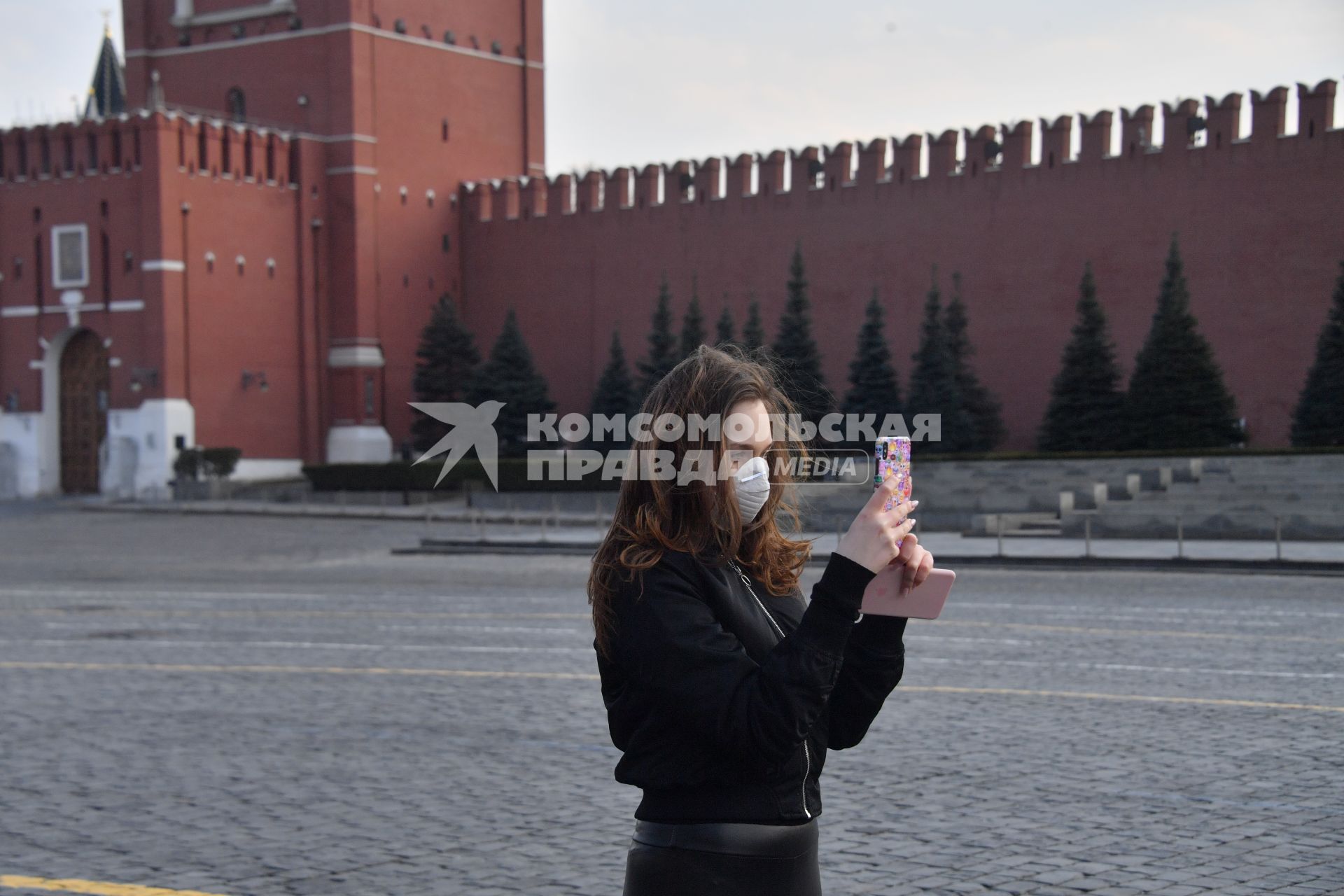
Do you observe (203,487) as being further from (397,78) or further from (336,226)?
(397,78)

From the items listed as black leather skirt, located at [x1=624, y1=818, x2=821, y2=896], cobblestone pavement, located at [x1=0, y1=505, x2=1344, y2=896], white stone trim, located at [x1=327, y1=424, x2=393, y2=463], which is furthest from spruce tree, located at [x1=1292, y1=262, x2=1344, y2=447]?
black leather skirt, located at [x1=624, y1=818, x2=821, y2=896]

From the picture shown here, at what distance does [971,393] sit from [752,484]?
30643 millimetres

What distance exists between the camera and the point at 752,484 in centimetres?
229

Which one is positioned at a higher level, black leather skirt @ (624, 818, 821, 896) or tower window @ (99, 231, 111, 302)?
tower window @ (99, 231, 111, 302)

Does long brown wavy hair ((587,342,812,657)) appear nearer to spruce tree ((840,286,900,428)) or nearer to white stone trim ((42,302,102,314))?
spruce tree ((840,286,900,428))

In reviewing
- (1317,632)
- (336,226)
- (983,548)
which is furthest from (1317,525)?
(336,226)

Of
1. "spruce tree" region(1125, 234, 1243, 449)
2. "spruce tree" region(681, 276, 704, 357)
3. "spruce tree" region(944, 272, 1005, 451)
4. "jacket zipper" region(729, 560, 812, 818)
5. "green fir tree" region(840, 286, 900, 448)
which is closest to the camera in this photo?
"jacket zipper" region(729, 560, 812, 818)

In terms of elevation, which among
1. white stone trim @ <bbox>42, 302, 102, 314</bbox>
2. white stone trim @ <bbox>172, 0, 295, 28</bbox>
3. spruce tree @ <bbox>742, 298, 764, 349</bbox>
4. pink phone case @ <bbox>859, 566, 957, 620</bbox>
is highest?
white stone trim @ <bbox>172, 0, 295, 28</bbox>

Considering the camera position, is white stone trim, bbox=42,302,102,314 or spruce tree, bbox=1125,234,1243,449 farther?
white stone trim, bbox=42,302,102,314

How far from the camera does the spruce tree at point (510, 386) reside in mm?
37469

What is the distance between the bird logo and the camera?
1484 inches

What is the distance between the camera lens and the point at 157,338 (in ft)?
118

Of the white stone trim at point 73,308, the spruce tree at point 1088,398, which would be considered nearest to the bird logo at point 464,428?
the white stone trim at point 73,308

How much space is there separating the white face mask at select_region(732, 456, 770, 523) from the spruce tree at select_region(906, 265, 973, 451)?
94.9 ft
